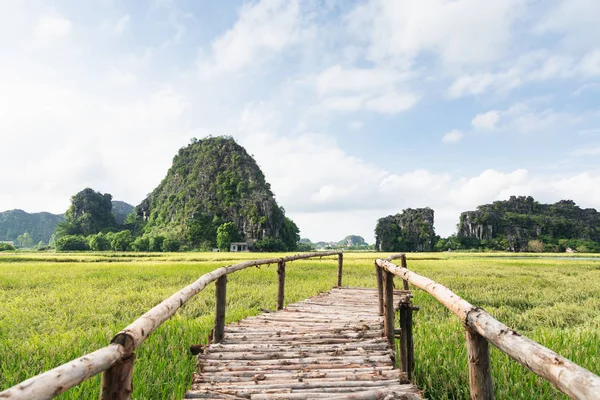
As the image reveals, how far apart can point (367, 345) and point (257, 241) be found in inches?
2971

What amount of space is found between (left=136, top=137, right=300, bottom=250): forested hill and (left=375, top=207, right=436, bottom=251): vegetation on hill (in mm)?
24569

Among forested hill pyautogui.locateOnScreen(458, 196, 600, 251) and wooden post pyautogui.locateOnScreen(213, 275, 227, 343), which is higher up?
forested hill pyautogui.locateOnScreen(458, 196, 600, 251)

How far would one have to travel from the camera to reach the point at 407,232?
106 metres

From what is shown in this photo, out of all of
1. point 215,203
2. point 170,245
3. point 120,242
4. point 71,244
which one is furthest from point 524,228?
point 71,244

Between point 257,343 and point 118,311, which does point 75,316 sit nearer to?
point 118,311

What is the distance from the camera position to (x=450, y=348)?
18.0 ft

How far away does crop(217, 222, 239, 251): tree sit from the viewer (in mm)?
76000

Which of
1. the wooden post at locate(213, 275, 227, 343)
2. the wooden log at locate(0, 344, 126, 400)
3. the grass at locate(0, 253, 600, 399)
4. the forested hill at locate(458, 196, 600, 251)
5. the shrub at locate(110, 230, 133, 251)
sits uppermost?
the forested hill at locate(458, 196, 600, 251)

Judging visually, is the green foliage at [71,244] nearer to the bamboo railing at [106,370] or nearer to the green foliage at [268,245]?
the green foliage at [268,245]

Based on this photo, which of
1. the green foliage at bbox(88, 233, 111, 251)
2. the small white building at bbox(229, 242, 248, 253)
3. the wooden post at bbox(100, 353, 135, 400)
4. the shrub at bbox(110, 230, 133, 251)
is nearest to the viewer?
the wooden post at bbox(100, 353, 135, 400)

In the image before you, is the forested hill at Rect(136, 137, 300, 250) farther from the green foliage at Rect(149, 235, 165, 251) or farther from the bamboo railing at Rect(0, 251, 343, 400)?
the bamboo railing at Rect(0, 251, 343, 400)

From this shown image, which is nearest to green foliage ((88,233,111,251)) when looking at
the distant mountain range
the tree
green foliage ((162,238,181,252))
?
green foliage ((162,238,181,252))

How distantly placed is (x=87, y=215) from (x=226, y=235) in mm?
40041

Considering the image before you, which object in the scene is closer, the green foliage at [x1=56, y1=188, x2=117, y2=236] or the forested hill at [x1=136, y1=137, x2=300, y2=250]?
the forested hill at [x1=136, y1=137, x2=300, y2=250]
